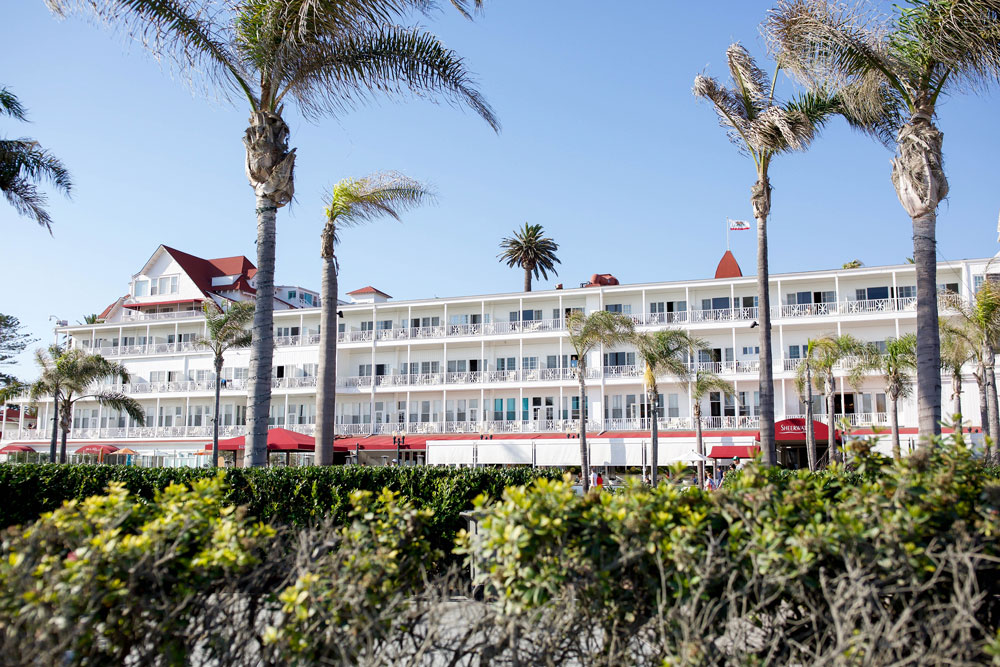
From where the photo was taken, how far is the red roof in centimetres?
5509

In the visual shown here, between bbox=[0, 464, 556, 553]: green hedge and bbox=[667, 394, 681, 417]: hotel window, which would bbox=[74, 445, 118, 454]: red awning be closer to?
bbox=[667, 394, 681, 417]: hotel window

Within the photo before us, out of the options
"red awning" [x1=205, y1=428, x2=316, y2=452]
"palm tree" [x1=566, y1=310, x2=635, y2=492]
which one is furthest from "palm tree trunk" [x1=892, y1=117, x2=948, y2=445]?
"red awning" [x1=205, y1=428, x2=316, y2=452]

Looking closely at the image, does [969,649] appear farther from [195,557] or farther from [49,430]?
[49,430]

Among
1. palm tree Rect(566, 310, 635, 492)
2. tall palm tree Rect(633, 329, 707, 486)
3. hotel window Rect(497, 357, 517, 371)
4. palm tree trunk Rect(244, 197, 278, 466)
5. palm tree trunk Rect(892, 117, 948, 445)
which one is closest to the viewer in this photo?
palm tree trunk Rect(244, 197, 278, 466)

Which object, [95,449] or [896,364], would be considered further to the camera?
[95,449]

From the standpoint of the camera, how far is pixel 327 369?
21.0 meters

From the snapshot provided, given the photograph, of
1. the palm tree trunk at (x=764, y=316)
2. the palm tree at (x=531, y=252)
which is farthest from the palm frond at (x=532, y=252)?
the palm tree trunk at (x=764, y=316)

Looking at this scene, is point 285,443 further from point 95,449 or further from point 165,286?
point 165,286

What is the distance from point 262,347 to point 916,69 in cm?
1227

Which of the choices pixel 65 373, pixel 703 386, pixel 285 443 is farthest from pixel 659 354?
pixel 65 373

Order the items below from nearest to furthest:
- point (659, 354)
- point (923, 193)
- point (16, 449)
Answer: point (923, 193)
point (659, 354)
point (16, 449)

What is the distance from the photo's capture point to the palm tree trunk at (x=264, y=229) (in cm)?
1280

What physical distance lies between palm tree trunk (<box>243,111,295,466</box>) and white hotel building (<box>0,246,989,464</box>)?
22.7 meters

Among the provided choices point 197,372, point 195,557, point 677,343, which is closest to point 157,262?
point 197,372
